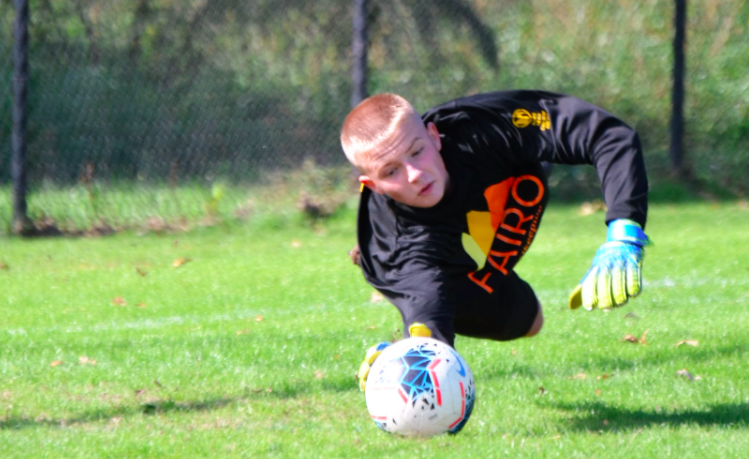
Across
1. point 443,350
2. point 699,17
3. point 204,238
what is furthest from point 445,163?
point 699,17

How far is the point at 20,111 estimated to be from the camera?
850 cm

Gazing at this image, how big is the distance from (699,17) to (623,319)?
7.52 meters

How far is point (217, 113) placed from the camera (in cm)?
952

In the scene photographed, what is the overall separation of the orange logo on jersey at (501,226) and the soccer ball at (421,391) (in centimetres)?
64

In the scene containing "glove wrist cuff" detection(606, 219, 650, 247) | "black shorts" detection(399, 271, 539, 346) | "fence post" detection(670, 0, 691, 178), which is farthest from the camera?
"fence post" detection(670, 0, 691, 178)

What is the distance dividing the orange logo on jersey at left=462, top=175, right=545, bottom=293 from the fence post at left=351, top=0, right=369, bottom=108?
5588mm

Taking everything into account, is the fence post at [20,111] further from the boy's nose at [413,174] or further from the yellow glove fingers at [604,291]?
the yellow glove fingers at [604,291]

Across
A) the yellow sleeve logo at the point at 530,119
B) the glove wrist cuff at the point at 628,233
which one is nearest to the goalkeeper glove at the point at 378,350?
the glove wrist cuff at the point at 628,233

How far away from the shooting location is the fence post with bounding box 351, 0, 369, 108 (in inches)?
371

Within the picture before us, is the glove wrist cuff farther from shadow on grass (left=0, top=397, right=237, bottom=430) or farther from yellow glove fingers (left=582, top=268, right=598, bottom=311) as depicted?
shadow on grass (left=0, top=397, right=237, bottom=430)

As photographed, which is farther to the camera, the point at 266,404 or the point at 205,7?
the point at 205,7

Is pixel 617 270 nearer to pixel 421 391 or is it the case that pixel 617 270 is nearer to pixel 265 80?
pixel 421 391

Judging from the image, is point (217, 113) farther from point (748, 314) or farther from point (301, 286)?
point (748, 314)

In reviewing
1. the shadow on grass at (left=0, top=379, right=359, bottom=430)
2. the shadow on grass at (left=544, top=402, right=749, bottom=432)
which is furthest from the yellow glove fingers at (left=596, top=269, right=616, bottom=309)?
the shadow on grass at (left=0, top=379, right=359, bottom=430)
